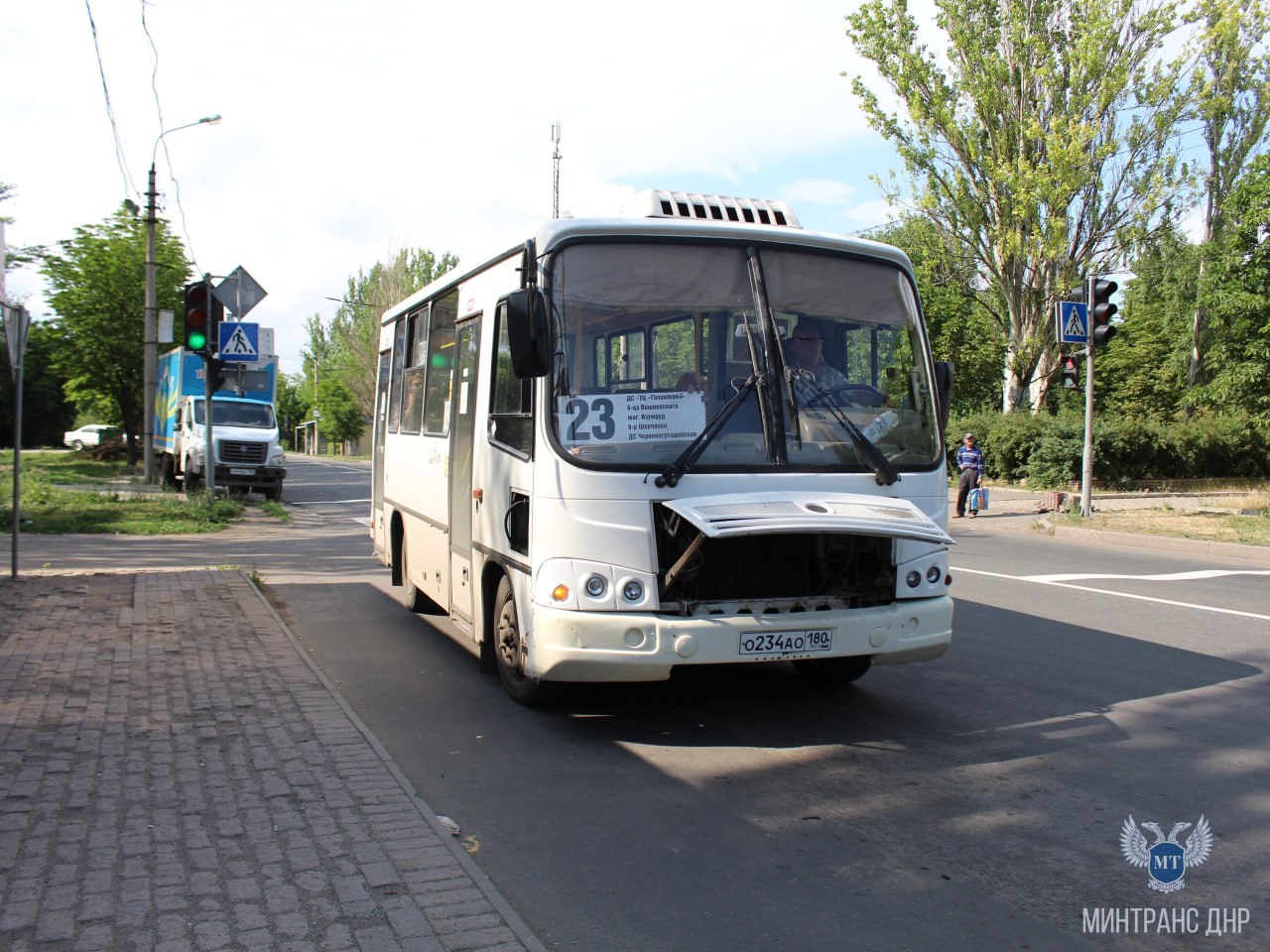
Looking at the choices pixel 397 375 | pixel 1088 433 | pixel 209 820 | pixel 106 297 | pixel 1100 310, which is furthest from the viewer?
pixel 106 297

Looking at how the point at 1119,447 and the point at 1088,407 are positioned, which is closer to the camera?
the point at 1088,407

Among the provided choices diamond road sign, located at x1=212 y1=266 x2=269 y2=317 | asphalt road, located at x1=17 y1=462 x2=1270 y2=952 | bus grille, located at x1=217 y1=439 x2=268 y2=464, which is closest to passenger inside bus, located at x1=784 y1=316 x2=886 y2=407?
asphalt road, located at x1=17 y1=462 x2=1270 y2=952

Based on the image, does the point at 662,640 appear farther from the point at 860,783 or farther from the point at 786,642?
the point at 860,783

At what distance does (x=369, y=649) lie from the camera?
28.0 ft

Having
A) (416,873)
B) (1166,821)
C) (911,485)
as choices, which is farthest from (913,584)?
(416,873)

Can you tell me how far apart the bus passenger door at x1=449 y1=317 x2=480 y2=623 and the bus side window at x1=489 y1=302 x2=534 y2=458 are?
45 centimetres

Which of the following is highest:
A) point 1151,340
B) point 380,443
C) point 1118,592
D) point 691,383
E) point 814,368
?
point 1151,340

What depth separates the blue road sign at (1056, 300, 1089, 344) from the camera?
Result: 17891 mm

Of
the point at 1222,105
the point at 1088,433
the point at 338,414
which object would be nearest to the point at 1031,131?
the point at 1222,105

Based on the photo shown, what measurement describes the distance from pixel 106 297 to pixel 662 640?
3359 cm

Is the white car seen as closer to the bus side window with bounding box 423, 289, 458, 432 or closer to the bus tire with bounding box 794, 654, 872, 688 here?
Result: the bus side window with bounding box 423, 289, 458, 432

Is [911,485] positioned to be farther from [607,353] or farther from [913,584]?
[607,353]

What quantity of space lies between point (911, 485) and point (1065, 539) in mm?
13370

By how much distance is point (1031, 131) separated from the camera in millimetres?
31859
